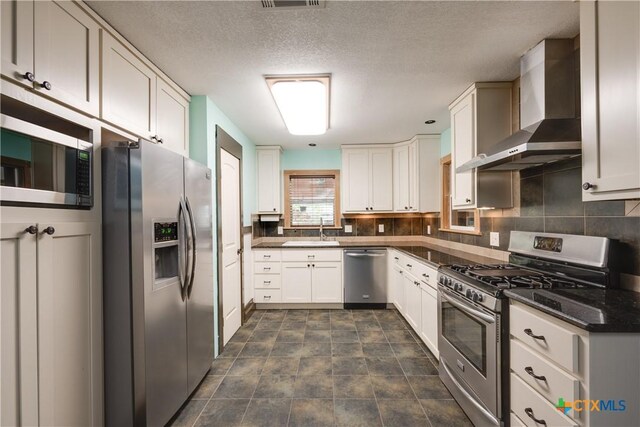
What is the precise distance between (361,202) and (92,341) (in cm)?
336

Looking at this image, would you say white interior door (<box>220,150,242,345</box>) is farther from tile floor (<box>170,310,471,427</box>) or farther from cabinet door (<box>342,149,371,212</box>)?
cabinet door (<box>342,149,371,212</box>)

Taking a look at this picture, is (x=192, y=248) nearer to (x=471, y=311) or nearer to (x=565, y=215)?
(x=471, y=311)

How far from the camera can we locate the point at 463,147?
7.80 ft

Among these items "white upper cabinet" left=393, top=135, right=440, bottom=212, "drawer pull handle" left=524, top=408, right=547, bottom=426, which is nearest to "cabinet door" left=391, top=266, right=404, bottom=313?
"white upper cabinet" left=393, top=135, right=440, bottom=212

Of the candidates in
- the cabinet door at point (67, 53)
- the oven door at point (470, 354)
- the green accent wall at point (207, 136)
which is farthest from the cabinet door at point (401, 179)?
the cabinet door at point (67, 53)

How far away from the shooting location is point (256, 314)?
12.0 feet

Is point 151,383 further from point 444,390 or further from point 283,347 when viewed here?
point 444,390

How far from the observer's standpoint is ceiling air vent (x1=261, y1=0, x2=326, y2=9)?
1331mm

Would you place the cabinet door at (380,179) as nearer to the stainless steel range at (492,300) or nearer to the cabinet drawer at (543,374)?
the stainless steel range at (492,300)

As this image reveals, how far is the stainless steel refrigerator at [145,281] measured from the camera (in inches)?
56.1

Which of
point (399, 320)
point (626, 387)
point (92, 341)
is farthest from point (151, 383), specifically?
point (399, 320)

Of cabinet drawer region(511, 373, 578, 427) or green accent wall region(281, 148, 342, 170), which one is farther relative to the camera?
green accent wall region(281, 148, 342, 170)

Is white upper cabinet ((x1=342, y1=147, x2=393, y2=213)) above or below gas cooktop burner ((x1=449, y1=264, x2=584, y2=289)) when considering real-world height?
above

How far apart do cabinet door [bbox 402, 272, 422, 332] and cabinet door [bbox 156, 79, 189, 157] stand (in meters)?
2.61
